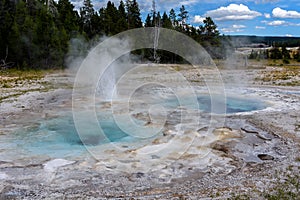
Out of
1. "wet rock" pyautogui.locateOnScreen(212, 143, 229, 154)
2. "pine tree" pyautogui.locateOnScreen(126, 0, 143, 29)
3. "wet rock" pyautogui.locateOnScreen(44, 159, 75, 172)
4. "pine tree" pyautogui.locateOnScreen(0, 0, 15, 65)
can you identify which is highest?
"pine tree" pyautogui.locateOnScreen(126, 0, 143, 29)

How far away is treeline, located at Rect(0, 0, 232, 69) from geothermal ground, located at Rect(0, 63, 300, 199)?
59.6 ft

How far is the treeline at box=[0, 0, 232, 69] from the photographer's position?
94.7ft

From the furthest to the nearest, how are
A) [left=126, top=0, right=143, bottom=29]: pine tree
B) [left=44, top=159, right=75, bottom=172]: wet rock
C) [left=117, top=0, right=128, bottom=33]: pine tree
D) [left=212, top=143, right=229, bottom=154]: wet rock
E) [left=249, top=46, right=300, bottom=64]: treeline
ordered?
[left=249, top=46, right=300, bottom=64]: treeline
[left=126, top=0, right=143, bottom=29]: pine tree
[left=117, top=0, right=128, bottom=33]: pine tree
[left=212, top=143, right=229, bottom=154]: wet rock
[left=44, top=159, right=75, bottom=172]: wet rock

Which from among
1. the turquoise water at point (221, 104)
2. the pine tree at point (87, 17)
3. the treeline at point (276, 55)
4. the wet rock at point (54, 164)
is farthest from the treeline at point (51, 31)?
the wet rock at point (54, 164)

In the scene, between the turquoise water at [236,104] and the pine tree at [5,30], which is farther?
the pine tree at [5,30]

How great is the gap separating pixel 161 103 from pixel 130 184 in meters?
8.23

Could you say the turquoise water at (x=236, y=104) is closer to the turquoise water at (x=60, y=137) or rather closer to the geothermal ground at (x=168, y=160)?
the geothermal ground at (x=168, y=160)

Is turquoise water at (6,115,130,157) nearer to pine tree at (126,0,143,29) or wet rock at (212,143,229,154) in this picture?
wet rock at (212,143,229,154)

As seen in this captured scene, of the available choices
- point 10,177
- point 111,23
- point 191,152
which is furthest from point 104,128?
point 111,23

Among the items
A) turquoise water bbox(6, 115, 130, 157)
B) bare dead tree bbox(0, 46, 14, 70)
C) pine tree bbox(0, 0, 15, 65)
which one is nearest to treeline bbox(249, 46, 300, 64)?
pine tree bbox(0, 0, 15, 65)

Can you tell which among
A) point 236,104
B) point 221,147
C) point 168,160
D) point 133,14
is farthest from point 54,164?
point 133,14

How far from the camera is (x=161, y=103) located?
13922 mm

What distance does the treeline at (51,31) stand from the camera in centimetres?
2886

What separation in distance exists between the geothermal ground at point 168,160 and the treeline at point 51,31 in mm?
18151
